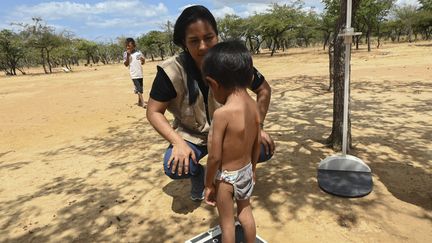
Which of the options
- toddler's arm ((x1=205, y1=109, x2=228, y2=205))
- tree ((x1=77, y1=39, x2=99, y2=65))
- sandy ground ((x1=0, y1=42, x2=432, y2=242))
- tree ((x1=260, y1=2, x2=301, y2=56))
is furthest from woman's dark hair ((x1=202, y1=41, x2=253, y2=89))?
tree ((x1=77, y1=39, x2=99, y2=65))

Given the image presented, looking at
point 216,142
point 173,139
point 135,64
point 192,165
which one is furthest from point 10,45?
point 216,142

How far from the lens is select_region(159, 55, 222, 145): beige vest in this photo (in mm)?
2591

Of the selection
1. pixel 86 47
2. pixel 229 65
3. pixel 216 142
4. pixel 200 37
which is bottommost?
pixel 216 142

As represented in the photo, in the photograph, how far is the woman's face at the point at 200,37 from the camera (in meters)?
2.29

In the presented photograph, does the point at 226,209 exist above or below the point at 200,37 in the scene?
below

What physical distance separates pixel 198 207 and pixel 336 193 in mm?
1216

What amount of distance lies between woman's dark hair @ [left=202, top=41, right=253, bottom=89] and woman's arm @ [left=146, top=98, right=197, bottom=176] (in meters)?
0.68

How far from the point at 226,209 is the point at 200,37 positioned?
119 cm

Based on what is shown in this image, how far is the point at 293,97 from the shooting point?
8141 mm

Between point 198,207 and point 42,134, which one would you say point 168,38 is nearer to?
point 42,134

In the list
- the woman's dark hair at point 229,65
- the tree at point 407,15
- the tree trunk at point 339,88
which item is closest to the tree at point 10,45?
the tree trunk at point 339,88

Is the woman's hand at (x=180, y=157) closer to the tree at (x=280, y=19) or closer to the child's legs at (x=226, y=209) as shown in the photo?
the child's legs at (x=226, y=209)

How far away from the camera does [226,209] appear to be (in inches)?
75.6

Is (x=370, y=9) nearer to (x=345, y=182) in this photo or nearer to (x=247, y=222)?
(x=345, y=182)
